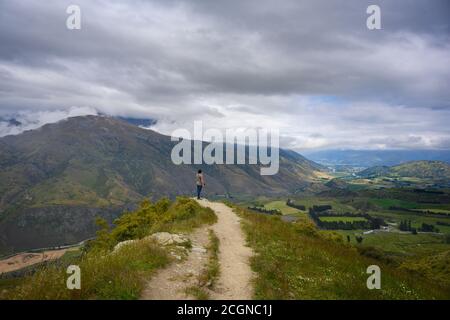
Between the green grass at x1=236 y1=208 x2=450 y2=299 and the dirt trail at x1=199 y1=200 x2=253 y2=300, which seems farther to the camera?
the green grass at x1=236 y1=208 x2=450 y2=299

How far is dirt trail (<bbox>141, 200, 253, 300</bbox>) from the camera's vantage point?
1430 centimetres

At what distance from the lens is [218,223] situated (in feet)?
108

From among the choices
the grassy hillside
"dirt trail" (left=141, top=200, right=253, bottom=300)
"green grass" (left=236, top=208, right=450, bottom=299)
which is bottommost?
"green grass" (left=236, top=208, right=450, bottom=299)

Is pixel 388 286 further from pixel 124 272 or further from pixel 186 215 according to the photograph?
pixel 186 215

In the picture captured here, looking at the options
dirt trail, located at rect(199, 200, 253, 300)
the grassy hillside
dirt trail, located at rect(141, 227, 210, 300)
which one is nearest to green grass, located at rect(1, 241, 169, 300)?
the grassy hillside

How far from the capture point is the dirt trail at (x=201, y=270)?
14297mm

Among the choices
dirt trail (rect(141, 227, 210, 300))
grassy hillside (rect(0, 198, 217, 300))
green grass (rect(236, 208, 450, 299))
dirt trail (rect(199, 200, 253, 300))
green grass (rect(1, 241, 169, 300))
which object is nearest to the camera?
green grass (rect(1, 241, 169, 300))

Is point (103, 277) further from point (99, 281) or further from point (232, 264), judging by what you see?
point (232, 264)

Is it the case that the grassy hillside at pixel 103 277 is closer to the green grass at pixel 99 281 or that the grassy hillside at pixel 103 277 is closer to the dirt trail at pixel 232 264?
the green grass at pixel 99 281

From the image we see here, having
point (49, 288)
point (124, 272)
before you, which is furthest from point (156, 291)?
point (49, 288)

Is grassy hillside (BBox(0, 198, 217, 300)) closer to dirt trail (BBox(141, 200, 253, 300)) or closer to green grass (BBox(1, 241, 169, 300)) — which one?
green grass (BBox(1, 241, 169, 300))

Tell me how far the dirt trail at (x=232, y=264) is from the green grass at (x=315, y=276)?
582mm

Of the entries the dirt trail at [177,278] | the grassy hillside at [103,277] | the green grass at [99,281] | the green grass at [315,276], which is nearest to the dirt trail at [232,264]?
the green grass at [315,276]
